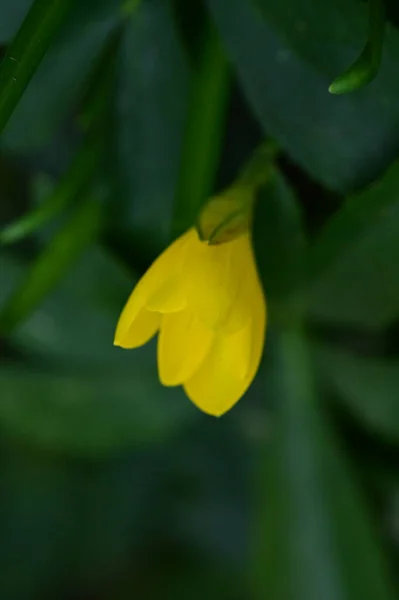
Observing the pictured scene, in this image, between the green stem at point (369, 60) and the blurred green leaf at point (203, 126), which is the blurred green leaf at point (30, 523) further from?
the green stem at point (369, 60)

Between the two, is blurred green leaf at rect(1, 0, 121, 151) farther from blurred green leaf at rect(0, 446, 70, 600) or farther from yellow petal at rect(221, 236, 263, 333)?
blurred green leaf at rect(0, 446, 70, 600)

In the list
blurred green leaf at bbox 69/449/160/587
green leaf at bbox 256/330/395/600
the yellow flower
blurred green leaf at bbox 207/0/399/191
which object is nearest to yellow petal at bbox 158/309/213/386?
the yellow flower

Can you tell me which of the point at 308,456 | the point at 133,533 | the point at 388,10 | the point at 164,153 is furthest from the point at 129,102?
the point at 133,533

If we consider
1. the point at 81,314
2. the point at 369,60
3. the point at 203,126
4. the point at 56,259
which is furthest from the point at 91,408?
the point at 369,60

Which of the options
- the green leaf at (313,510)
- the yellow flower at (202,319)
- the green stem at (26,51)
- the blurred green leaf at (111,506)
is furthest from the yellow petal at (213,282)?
the blurred green leaf at (111,506)

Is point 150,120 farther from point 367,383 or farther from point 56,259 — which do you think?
point 367,383

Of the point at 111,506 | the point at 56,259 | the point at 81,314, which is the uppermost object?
the point at 56,259

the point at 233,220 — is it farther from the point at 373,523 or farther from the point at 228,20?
the point at 373,523
